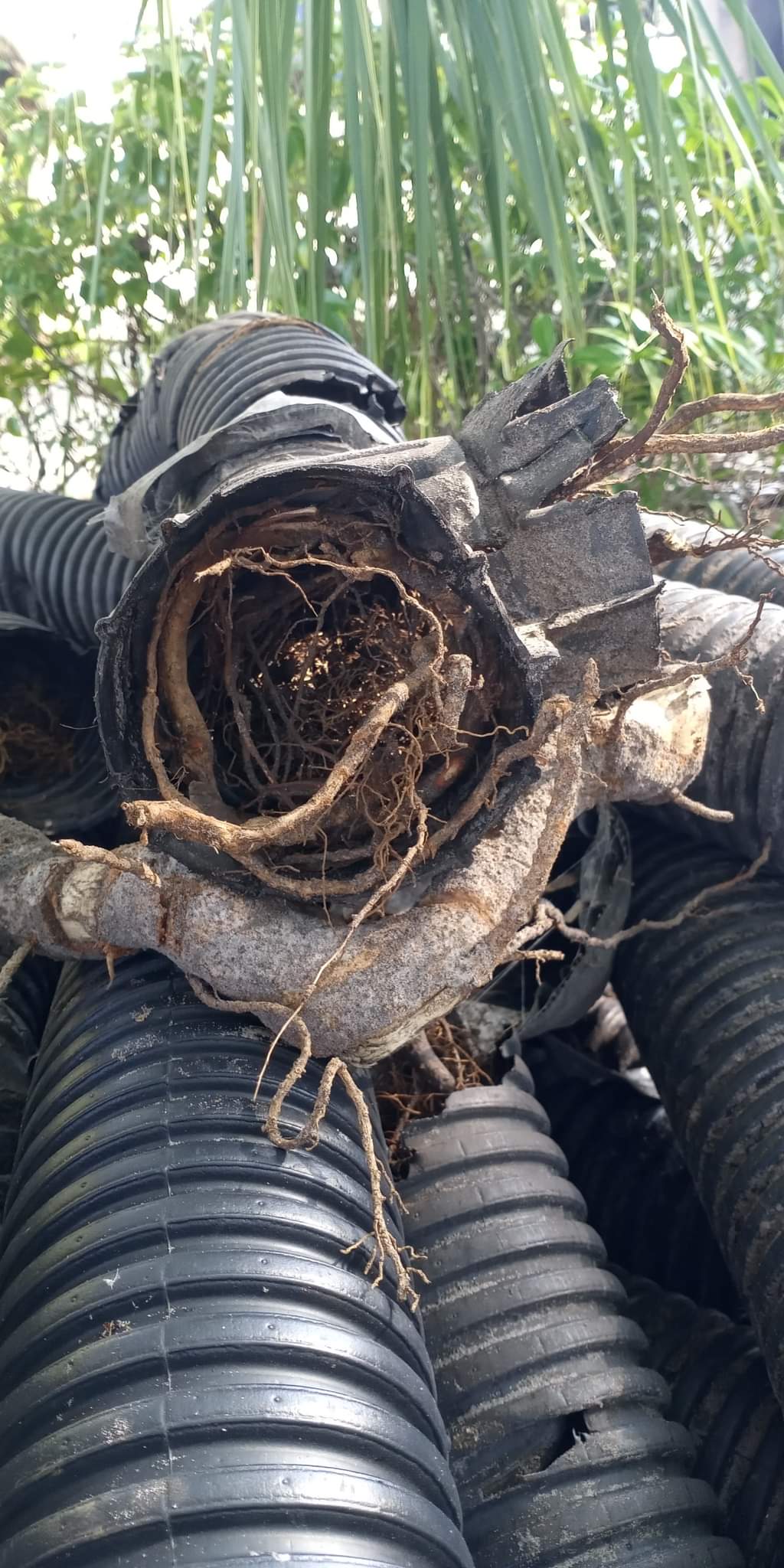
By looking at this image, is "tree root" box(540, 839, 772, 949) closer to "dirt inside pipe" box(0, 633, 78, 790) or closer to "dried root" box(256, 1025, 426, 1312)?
"dried root" box(256, 1025, 426, 1312)

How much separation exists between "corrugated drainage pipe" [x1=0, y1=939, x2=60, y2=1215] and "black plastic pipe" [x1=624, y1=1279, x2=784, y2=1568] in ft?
1.81

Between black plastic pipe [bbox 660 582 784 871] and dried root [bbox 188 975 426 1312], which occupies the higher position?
black plastic pipe [bbox 660 582 784 871]

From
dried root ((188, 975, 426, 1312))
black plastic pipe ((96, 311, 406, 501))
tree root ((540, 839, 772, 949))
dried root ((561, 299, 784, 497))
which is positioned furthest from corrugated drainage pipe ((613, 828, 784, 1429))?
black plastic pipe ((96, 311, 406, 501))

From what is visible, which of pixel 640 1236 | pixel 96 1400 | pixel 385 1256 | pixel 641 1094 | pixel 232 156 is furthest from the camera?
pixel 641 1094

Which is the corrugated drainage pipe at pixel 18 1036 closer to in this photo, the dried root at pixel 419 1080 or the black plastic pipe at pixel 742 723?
the dried root at pixel 419 1080

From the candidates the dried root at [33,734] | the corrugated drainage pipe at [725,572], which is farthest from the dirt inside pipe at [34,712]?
the corrugated drainage pipe at [725,572]

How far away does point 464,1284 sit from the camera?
786 mm

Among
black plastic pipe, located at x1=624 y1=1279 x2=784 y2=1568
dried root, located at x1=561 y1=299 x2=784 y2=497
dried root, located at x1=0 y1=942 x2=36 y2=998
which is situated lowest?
black plastic pipe, located at x1=624 y1=1279 x2=784 y2=1568

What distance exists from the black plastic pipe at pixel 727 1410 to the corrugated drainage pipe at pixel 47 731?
0.70 m

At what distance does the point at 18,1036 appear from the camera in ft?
3.12

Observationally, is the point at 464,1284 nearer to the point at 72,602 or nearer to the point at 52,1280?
the point at 52,1280

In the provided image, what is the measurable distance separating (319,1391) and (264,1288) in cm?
6

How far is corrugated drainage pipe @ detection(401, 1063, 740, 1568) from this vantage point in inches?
27.1

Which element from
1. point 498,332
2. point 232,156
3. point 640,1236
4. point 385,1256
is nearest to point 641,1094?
point 640,1236
